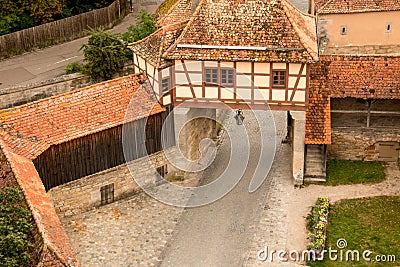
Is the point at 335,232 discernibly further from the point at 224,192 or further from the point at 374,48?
the point at 374,48

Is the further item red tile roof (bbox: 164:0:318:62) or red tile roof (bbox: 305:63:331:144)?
red tile roof (bbox: 305:63:331:144)

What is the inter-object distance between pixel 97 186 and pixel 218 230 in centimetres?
542

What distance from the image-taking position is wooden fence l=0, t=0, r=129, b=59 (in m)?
39.8

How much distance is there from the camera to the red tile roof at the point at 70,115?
88.0 ft

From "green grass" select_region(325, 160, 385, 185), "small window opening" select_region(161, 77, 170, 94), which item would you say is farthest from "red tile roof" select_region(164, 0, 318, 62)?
"green grass" select_region(325, 160, 385, 185)

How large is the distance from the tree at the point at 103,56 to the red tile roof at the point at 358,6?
1317 centimetres

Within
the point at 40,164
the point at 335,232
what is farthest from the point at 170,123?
the point at 335,232

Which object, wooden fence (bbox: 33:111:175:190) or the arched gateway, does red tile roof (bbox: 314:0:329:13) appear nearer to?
the arched gateway

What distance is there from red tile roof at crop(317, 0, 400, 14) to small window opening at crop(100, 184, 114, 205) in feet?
59.6

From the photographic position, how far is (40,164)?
2645cm

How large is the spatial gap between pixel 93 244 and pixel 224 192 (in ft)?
21.3

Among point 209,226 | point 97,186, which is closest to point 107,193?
point 97,186

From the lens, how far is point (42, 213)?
72.8ft

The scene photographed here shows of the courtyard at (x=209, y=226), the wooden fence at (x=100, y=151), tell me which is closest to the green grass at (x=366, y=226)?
the courtyard at (x=209, y=226)
